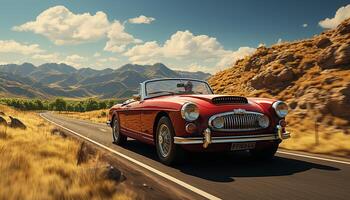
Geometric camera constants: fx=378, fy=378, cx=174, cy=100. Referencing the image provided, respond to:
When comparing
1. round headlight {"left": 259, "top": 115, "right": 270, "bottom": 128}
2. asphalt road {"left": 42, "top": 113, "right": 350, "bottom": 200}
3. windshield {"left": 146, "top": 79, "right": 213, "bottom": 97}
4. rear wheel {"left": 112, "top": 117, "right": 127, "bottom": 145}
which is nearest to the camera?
asphalt road {"left": 42, "top": 113, "right": 350, "bottom": 200}

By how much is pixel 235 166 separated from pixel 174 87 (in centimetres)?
274

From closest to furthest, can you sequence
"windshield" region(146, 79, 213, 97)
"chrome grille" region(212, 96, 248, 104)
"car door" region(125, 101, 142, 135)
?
"chrome grille" region(212, 96, 248, 104) < "car door" region(125, 101, 142, 135) < "windshield" region(146, 79, 213, 97)

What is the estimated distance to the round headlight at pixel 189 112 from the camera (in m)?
6.35

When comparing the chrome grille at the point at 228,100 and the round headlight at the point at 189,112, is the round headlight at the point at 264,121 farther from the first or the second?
the round headlight at the point at 189,112

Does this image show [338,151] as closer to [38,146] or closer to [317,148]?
[317,148]

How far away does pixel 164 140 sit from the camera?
7.07 meters

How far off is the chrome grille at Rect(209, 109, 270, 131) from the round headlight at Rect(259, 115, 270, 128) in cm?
5

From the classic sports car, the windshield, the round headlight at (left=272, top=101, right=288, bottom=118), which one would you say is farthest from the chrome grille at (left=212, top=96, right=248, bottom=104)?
the windshield

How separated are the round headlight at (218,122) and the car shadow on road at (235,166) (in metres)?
0.77

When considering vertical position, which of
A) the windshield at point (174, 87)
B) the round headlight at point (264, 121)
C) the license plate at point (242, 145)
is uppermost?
the windshield at point (174, 87)

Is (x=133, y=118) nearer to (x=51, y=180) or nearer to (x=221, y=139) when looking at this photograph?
(x=221, y=139)

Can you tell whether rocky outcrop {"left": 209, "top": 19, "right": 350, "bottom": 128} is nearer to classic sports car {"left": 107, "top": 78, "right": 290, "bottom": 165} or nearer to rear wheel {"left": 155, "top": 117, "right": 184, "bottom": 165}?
classic sports car {"left": 107, "top": 78, "right": 290, "bottom": 165}

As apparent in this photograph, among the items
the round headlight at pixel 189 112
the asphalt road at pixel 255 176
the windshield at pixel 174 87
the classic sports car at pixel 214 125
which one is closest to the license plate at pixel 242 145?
the classic sports car at pixel 214 125

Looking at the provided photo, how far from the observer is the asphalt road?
4898mm
